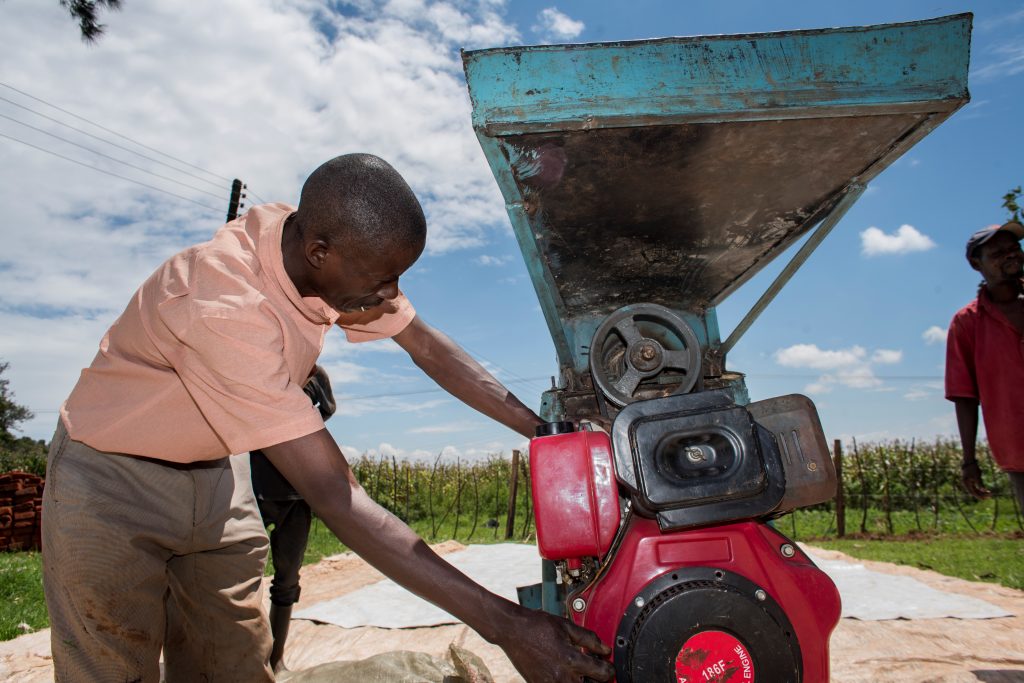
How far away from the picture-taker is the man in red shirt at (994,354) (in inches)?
111

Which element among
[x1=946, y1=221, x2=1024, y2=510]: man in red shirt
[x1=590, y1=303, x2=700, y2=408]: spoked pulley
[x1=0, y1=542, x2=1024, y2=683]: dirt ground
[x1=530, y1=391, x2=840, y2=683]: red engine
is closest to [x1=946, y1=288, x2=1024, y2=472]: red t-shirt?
[x1=946, y1=221, x2=1024, y2=510]: man in red shirt

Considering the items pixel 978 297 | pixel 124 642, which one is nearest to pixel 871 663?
pixel 978 297

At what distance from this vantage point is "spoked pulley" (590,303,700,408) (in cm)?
221

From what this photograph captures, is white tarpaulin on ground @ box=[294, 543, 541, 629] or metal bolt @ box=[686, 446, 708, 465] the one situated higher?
metal bolt @ box=[686, 446, 708, 465]

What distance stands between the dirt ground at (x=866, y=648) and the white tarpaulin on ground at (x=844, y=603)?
0.35 ft

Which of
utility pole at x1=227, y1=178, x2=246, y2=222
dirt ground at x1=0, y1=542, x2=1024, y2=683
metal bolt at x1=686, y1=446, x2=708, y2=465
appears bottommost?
dirt ground at x1=0, y1=542, x2=1024, y2=683

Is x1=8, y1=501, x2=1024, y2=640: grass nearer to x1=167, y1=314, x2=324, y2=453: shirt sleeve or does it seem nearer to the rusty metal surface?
the rusty metal surface

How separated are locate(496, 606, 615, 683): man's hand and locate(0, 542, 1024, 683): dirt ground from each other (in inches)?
67.6

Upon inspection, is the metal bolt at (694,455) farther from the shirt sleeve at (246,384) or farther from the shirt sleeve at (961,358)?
the shirt sleeve at (961,358)

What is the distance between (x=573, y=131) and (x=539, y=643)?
1153 mm

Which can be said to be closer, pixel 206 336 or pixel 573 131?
pixel 206 336

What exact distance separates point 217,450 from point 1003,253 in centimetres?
322

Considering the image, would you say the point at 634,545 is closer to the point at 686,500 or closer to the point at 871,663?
the point at 686,500

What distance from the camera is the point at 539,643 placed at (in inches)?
49.5
